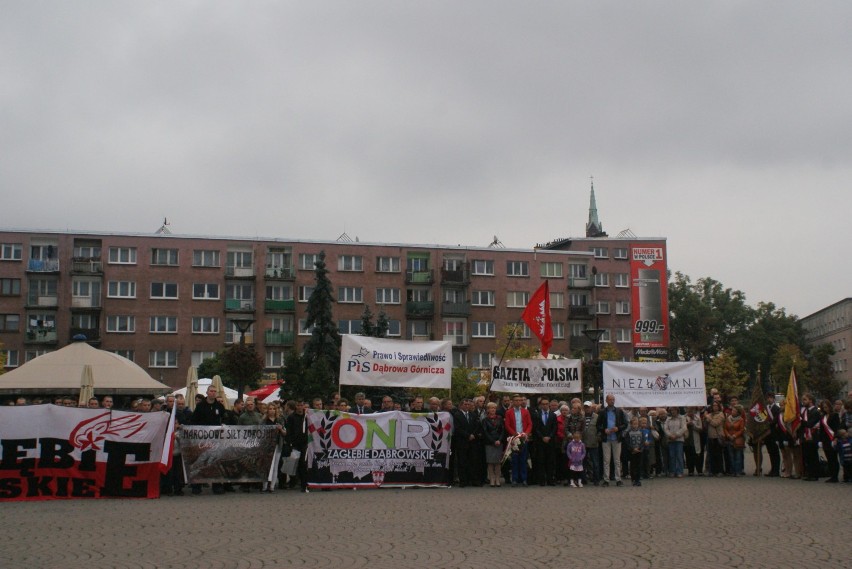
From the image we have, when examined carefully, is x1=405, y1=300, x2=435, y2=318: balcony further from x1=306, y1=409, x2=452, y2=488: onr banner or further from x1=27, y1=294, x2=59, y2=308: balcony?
x1=306, y1=409, x2=452, y2=488: onr banner

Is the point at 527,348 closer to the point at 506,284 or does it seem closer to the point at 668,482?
the point at 506,284

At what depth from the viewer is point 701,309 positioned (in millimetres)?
121938

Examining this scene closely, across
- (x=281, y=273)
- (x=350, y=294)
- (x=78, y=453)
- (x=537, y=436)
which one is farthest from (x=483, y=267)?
(x=78, y=453)

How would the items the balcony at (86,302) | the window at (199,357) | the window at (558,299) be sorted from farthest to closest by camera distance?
the window at (558,299) → the window at (199,357) → the balcony at (86,302)

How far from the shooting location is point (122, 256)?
8231cm

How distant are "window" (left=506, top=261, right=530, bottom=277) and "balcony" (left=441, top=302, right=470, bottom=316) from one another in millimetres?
5770

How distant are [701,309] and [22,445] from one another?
112068mm

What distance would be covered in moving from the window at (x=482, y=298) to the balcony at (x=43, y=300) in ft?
121

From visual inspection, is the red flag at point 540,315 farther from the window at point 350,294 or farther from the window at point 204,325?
the window at point 204,325

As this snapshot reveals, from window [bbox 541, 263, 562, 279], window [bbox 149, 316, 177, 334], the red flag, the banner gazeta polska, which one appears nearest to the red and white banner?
the red flag

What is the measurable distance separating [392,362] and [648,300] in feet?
216

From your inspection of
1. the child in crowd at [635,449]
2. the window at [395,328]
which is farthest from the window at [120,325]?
the child in crowd at [635,449]

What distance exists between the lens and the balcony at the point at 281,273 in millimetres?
84938

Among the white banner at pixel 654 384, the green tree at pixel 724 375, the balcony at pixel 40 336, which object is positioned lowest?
the white banner at pixel 654 384
